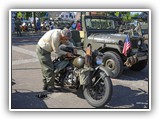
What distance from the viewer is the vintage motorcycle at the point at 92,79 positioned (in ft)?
12.9

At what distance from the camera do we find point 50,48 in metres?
4.57

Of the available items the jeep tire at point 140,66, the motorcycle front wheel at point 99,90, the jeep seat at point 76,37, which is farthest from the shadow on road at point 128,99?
the jeep seat at point 76,37

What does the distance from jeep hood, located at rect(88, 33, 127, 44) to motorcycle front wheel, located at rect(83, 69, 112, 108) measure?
1.61 metres

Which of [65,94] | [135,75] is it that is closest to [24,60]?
[65,94]

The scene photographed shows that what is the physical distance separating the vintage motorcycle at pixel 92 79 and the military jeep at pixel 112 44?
102cm

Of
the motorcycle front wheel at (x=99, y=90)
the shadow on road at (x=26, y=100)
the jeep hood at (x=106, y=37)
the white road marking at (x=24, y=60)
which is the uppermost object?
the jeep hood at (x=106, y=37)

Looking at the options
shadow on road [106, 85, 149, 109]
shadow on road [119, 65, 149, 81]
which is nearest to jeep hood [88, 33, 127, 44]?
shadow on road [119, 65, 149, 81]

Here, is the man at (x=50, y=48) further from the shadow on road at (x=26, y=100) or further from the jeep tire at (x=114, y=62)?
the jeep tire at (x=114, y=62)

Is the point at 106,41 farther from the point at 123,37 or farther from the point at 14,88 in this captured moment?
the point at 14,88

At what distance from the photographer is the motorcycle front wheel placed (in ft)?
12.8

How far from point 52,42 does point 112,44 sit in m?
1.61

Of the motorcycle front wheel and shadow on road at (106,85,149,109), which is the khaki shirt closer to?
the motorcycle front wheel

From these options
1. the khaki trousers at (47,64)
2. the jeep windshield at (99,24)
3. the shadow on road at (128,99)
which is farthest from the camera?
the jeep windshield at (99,24)
